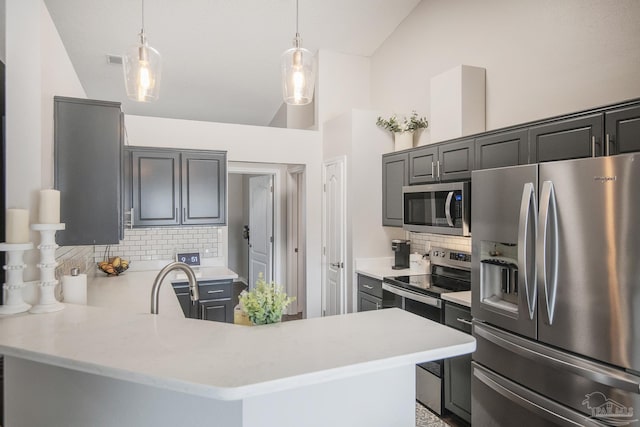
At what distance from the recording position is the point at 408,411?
1470mm

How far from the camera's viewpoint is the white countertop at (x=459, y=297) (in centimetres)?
266

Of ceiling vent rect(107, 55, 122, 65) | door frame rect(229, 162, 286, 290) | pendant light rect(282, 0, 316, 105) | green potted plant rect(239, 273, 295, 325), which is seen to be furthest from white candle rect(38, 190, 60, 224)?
door frame rect(229, 162, 286, 290)

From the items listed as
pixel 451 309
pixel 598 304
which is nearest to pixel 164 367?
pixel 598 304

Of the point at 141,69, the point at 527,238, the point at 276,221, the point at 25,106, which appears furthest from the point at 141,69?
the point at 276,221

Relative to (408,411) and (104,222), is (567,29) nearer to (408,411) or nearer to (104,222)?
(408,411)

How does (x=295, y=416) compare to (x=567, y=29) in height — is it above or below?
below

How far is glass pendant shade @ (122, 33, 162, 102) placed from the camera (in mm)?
2033

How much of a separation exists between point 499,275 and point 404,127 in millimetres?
2005

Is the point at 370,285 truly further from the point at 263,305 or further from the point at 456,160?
the point at 263,305

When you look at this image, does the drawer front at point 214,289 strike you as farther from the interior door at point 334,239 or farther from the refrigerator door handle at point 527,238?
the refrigerator door handle at point 527,238

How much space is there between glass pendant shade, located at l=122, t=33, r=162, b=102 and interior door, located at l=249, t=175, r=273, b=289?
372cm

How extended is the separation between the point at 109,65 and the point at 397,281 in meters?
4.07

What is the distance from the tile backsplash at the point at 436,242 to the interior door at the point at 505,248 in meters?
0.96

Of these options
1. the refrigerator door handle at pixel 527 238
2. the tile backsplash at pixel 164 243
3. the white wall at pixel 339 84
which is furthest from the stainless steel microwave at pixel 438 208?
the tile backsplash at pixel 164 243
